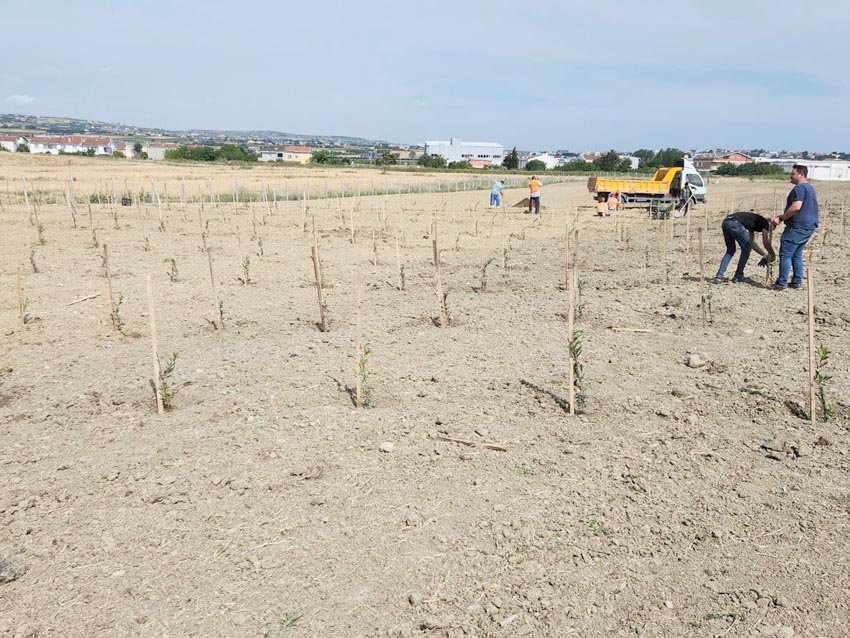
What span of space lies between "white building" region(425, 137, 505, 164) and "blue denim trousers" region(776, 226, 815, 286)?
134 metres

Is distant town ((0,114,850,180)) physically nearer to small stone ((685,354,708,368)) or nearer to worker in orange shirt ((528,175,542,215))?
worker in orange shirt ((528,175,542,215))

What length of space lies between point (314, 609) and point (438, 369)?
286 centimetres

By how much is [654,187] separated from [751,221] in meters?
14.5

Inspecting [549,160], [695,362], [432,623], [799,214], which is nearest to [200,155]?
[549,160]

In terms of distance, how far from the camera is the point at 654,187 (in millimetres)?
21688

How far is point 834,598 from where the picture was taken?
2.71 meters

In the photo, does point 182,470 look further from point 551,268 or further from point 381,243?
point 381,243

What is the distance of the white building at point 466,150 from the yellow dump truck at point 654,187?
120 metres

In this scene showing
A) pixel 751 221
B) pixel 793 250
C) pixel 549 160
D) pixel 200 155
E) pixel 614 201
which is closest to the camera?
pixel 793 250

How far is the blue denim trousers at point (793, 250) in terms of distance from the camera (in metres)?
7.54

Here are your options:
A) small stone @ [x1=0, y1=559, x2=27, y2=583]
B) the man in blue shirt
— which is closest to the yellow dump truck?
the man in blue shirt

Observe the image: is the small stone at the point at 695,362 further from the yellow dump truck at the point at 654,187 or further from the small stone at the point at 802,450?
the yellow dump truck at the point at 654,187

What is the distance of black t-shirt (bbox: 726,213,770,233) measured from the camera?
7.85 m

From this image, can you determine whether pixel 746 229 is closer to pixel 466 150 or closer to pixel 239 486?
pixel 239 486
